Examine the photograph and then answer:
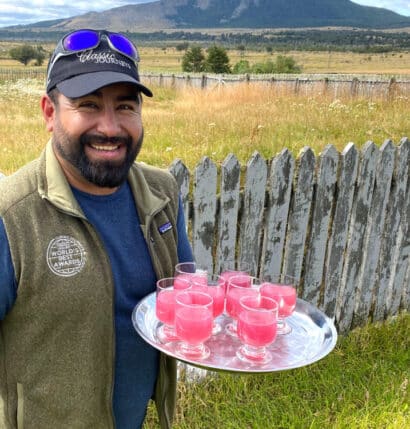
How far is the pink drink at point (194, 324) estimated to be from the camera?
1688 millimetres

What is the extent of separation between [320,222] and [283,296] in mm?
1676

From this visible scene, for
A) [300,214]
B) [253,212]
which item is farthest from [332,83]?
[253,212]

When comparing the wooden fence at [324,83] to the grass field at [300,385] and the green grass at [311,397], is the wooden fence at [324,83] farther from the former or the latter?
the green grass at [311,397]

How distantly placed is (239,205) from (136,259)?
1.53m

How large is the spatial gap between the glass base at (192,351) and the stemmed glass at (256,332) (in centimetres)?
12

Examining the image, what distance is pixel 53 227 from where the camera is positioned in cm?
155

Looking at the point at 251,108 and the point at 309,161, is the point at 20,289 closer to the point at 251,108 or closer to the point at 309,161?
the point at 309,161

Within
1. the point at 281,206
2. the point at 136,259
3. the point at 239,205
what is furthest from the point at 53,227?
the point at 281,206

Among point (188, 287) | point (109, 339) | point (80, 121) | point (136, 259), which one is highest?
point (80, 121)

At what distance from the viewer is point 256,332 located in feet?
5.50

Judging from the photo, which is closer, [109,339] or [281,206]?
[109,339]

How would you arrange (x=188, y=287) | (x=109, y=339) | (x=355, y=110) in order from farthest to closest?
(x=355, y=110) < (x=188, y=287) < (x=109, y=339)

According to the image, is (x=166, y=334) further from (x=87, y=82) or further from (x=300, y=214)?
(x=300, y=214)

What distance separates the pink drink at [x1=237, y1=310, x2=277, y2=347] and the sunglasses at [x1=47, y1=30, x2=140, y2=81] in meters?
1.04
